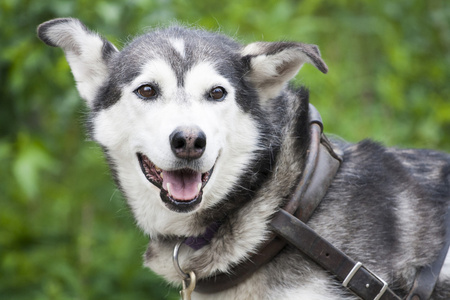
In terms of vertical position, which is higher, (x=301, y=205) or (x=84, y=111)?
(x=301, y=205)

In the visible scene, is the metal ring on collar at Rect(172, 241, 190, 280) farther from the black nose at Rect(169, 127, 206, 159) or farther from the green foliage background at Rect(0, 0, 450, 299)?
the green foliage background at Rect(0, 0, 450, 299)

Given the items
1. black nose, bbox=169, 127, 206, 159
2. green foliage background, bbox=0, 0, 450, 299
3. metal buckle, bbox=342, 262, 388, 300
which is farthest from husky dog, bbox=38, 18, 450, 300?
green foliage background, bbox=0, 0, 450, 299

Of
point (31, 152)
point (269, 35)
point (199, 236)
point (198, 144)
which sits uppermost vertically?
point (269, 35)

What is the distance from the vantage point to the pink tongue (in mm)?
2527

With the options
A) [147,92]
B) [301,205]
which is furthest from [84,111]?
[301,205]

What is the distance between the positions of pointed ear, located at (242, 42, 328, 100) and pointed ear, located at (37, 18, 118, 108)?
739mm

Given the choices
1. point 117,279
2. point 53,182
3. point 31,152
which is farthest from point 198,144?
point 53,182

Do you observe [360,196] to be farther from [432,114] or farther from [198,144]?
[432,114]

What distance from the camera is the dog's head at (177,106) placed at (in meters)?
2.52

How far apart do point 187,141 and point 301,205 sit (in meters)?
0.59

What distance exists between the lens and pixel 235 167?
2752 mm

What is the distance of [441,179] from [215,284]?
1.28m

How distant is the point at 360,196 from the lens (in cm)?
271

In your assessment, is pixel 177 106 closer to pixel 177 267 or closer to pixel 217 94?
pixel 217 94
